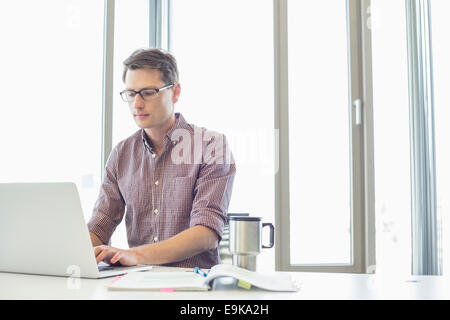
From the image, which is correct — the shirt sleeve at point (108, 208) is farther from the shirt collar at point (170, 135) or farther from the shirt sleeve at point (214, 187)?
the shirt sleeve at point (214, 187)

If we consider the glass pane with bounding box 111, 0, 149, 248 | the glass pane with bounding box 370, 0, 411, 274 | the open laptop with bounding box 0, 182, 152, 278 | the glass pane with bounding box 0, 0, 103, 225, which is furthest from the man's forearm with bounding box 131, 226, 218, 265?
the glass pane with bounding box 370, 0, 411, 274

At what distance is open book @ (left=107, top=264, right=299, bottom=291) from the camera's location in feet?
3.18

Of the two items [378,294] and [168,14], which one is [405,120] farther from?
[378,294]

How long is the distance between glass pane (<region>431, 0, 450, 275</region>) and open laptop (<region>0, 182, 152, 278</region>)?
7.06 ft

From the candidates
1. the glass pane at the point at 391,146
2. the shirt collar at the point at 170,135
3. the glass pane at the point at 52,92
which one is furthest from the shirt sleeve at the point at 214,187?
the glass pane at the point at 391,146

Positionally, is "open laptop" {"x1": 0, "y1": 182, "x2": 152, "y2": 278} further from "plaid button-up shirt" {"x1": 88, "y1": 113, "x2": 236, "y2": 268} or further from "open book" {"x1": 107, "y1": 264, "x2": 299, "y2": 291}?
"plaid button-up shirt" {"x1": 88, "y1": 113, "x2": 236, "y2": 268}

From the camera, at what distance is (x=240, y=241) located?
1.15 m

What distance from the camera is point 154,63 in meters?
1.78

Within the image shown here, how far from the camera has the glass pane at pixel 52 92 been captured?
2061mm

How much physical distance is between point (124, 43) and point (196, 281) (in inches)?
85.2

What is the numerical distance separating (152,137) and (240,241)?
2.73 ft

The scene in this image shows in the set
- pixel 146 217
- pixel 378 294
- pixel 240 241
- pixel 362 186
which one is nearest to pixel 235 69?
pixel 362 186

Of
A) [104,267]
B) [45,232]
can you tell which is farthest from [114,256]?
[45,232]

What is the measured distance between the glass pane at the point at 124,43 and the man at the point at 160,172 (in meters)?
0.93
